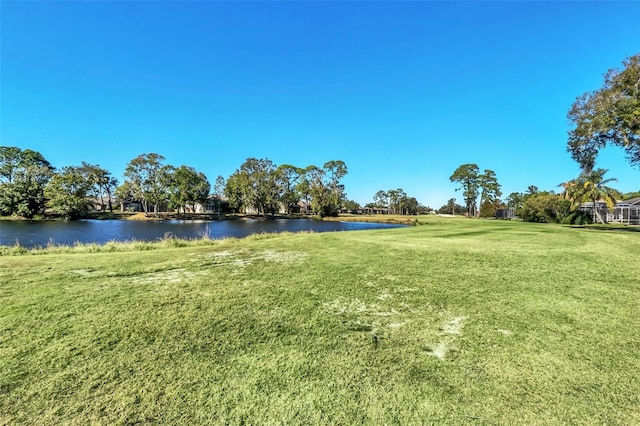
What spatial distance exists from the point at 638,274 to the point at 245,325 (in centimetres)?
688

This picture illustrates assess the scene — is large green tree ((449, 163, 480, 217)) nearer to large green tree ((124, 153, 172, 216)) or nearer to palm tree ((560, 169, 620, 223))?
palm tree ((560, 169, 620, 223))

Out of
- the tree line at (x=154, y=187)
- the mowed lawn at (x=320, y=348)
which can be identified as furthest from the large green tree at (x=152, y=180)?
the mowed lawn at (x=320, y=348)

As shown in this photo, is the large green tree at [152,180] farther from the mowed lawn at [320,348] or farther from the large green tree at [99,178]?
the mowed lawn at [320,348]

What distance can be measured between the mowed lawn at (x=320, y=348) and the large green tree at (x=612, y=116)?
1177 cm

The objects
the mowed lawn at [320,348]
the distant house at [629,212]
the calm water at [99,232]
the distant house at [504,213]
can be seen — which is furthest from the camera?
the distant house at [504,213]

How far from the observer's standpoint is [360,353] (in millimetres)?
2666

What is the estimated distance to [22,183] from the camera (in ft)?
152

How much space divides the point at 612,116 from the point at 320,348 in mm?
17560

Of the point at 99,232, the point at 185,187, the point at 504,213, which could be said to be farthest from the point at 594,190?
the point at 185,187

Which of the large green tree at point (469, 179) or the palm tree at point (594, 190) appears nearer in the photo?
the palm tree at point (594, 190)

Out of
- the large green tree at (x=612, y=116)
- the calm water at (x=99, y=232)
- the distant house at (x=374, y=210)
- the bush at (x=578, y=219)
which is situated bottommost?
the calm water at (x=99, y=232)

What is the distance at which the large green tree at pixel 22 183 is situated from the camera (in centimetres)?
4456

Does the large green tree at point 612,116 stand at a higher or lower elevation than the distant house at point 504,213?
higher

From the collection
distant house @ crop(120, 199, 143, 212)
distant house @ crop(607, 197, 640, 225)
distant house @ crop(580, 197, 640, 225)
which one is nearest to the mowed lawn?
distant house @ crop(580, 197, 640, 225)
